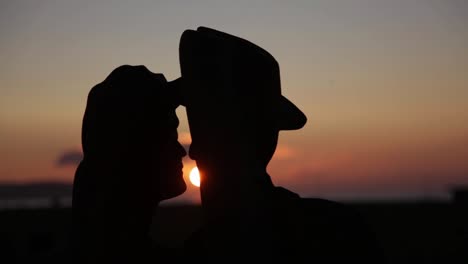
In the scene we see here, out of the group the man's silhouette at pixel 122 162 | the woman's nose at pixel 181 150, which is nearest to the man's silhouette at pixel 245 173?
the man's silhouette at pixel 122 162

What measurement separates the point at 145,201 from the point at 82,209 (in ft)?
1.63

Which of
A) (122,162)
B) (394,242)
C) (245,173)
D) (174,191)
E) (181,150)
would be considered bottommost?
(245,173)

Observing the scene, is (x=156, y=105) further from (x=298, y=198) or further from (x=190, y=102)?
(x=298, y=198)

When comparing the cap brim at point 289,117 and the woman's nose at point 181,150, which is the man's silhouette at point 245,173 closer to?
the cap brim at point 289,117

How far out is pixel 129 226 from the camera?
6.61 meters

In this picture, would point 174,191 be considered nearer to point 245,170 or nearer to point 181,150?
point 181,150

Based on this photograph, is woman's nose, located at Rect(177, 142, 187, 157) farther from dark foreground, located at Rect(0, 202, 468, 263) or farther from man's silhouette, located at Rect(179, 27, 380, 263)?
dark foreground, located at Rect(0, 202, 468, 263)

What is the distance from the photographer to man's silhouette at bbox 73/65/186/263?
21.2 feet

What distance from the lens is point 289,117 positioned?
5.83 metres

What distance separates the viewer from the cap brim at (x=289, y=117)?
580cm

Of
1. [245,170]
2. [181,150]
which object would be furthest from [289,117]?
[181,150]

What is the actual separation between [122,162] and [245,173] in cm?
139

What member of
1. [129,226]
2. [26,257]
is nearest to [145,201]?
[129,226]

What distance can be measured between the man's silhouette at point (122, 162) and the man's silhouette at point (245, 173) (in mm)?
864
